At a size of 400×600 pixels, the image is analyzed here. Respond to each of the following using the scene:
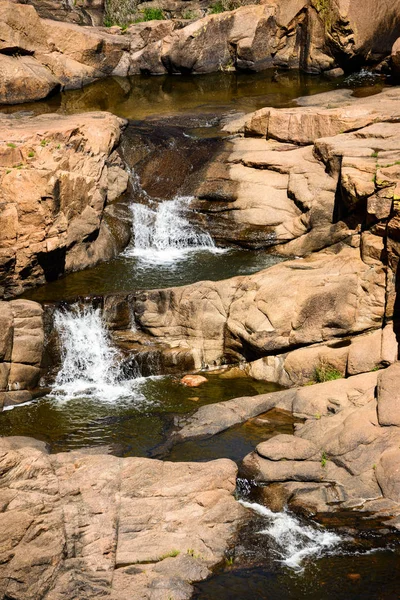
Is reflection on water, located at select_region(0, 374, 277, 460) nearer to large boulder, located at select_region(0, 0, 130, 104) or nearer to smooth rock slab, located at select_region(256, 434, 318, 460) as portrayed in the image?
smooth rock slab, located at select_region(256, 434, 318, 460)

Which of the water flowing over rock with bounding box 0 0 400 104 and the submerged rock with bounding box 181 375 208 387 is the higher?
the water flowing over rock with bounding box 0 0 400 104

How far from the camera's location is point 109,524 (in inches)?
428

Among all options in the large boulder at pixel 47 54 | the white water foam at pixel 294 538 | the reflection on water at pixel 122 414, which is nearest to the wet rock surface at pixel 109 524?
the white water foam at pixel 294 538

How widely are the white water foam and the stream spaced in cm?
2

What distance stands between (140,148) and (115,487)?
472 inches

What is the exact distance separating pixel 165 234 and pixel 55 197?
9.61 ft

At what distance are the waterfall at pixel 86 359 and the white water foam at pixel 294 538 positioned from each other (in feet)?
15.8

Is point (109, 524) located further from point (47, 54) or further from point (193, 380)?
point (47, 54)

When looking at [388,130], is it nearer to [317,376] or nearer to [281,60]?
[317,376]

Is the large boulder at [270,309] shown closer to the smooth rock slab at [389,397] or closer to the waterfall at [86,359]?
the waterfall at [86,359]

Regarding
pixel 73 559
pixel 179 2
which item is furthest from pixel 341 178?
pixel 179 2

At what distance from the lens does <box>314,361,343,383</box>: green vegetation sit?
15164 millimetres

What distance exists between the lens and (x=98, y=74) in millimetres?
29406

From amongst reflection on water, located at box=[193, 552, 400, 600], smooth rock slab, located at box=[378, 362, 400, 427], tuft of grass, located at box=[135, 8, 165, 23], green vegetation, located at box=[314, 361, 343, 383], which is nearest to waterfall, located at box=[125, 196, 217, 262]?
green vegetation, located at box=[314, 361, 343, 383]
